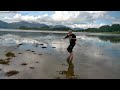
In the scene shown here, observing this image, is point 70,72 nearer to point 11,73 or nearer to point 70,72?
point 70,72

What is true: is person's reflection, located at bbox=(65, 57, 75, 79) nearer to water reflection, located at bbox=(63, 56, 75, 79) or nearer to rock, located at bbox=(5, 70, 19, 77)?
water reflection, located at bbox=(63, 56, 75, 79)

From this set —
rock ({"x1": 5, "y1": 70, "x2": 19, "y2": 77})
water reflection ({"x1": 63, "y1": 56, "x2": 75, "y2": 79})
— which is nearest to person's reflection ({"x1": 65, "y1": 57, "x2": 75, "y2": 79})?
water reflection ({"x1": 63, "y1": 56, "x2": 75, "y2": 79})

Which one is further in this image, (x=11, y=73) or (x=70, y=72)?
(x=70, y=72)

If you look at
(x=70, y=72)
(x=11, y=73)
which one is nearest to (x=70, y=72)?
(x=70, y=72)

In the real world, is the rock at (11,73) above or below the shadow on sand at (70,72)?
above

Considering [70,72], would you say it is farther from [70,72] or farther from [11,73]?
[11,73]

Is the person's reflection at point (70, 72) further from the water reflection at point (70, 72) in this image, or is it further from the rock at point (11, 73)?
the rock at point (11, 73)

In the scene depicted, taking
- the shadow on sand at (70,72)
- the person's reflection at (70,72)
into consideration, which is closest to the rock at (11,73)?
the shadow on sand at (70,72)

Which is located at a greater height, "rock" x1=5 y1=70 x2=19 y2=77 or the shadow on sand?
"rock" x1=5 y1=70 x2=19 y2=77

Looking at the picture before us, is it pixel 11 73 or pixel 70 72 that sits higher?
pixel 11 73
